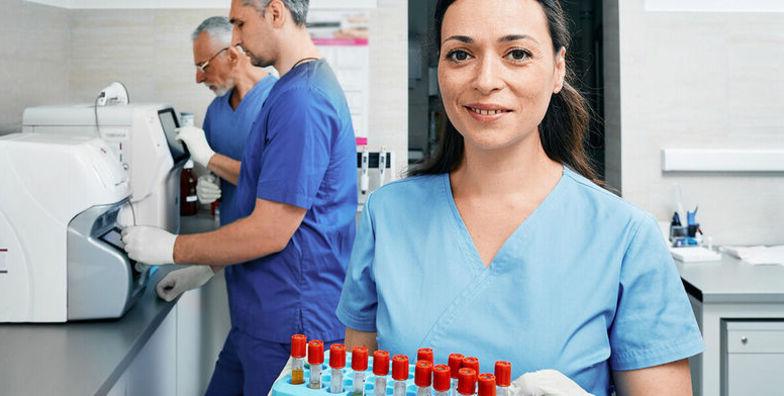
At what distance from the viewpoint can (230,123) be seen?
276cm

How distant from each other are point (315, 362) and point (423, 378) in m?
0.14

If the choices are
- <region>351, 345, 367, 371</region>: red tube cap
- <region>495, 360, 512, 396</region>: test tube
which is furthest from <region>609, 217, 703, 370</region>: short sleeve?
<region>351, 345, 367, 371</region>: red tube cap

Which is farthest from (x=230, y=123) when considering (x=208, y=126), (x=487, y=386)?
(x=487, y=386)

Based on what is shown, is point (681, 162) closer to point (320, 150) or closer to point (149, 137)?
point (320, 150)

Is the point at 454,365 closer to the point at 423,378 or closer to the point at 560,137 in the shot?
the point at 423,378

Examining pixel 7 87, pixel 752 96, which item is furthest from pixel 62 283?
pixel 752 96

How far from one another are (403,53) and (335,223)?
1.17 meters

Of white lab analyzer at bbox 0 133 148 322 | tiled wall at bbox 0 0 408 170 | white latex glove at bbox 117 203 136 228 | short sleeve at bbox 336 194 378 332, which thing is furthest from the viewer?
tiled wall at bbox 0 0 408 170

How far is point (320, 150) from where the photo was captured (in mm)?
1830

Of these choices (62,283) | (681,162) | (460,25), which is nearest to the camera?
(460,25)

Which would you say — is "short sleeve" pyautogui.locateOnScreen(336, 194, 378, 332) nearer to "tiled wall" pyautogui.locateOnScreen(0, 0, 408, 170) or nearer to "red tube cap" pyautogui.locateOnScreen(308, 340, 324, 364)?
"red tube cap" pyautogui.locateOnScreen(308, 340, 324, 364)

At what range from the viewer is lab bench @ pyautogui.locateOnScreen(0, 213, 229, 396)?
1.41 meters

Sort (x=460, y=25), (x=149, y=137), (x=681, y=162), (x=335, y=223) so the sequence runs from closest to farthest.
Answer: (x=460, y=25) → (x=335, y=223) → (x=149, y=137) → (x=681, y=162)

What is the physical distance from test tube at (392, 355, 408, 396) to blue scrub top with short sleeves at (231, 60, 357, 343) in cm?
96
